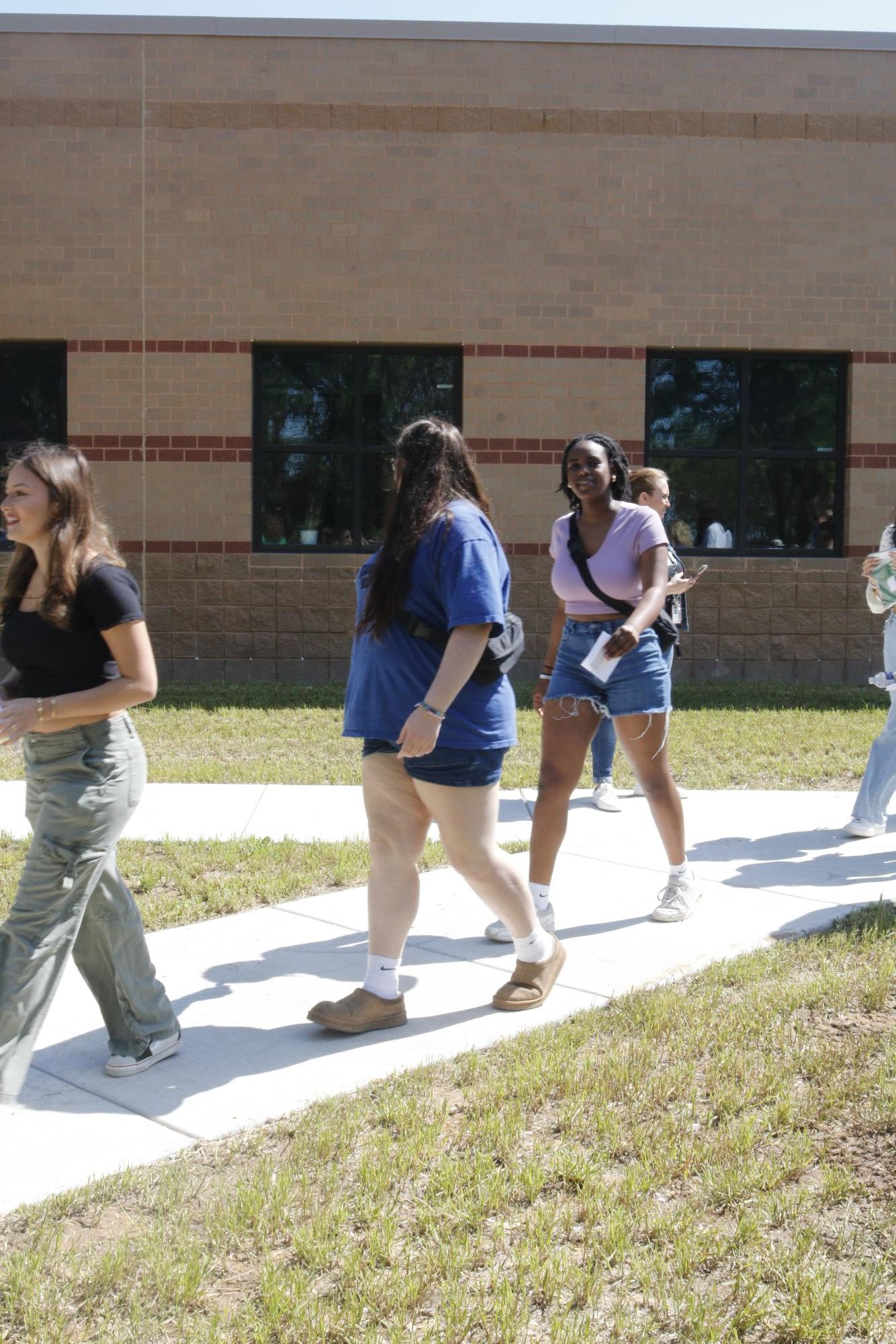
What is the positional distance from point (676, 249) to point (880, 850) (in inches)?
353

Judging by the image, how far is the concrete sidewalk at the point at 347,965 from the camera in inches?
144

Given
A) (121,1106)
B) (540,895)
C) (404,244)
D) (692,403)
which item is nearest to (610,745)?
(540,895)

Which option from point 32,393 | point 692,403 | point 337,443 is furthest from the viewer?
point 692,403

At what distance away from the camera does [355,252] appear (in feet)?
45.4

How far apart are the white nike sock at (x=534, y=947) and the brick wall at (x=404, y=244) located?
9928 mm

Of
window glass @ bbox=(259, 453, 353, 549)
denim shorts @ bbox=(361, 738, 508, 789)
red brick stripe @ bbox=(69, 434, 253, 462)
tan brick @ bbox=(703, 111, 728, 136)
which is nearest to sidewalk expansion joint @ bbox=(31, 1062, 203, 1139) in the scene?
denim shorts @ bbox=(361, 738, 508, 789)

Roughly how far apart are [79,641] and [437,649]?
106 centimetres

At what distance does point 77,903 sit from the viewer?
3.66 m

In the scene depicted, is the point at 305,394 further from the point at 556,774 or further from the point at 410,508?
the point at 410,508

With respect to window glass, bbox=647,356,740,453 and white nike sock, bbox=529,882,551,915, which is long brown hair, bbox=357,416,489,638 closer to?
white nike sock, bbox=529,882,551,915

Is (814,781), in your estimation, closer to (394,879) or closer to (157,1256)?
(394,879)

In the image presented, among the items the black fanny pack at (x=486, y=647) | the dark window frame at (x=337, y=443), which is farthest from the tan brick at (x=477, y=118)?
the black fanny pack at (x=486, y=647)

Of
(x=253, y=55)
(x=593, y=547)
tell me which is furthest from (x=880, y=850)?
(x=253, y=55)

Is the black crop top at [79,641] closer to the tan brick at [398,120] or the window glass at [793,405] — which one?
the tan brick at [398,120]
